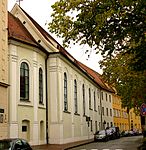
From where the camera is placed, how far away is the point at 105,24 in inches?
571


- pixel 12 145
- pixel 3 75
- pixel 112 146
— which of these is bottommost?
pixel 112 146

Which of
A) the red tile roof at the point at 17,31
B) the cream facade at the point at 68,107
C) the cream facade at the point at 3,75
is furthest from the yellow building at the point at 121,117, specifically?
the cream facade at the point at 3,75

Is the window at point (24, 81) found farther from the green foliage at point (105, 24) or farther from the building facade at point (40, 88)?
the green foliage at point (105, 24)

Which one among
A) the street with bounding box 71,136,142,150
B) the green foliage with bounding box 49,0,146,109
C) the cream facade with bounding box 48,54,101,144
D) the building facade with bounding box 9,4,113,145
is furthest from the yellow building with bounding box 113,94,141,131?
the green foliage with bounding box 49,0,146,109

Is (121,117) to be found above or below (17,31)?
below

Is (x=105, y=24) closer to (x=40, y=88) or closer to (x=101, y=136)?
(x=40, y=88)

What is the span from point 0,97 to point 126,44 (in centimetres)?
1194

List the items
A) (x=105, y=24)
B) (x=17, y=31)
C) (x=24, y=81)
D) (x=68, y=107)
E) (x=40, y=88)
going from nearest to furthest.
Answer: (x=105, y=24) → (x=24, y=81) → (x=17, y=31) → (x=40, y=88) → (x=68, y=107)

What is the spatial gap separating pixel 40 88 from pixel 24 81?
131 inches

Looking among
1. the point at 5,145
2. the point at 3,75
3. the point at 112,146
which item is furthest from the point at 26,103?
the point at 5,145

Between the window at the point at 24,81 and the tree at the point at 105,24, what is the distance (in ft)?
60.6

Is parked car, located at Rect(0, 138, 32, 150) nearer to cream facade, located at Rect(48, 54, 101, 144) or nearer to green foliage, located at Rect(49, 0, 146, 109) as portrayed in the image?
green foliage, located at Rect(49, 0, 146, 109)

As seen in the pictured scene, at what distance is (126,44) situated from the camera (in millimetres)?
17453

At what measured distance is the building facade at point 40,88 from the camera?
33.3 meters
